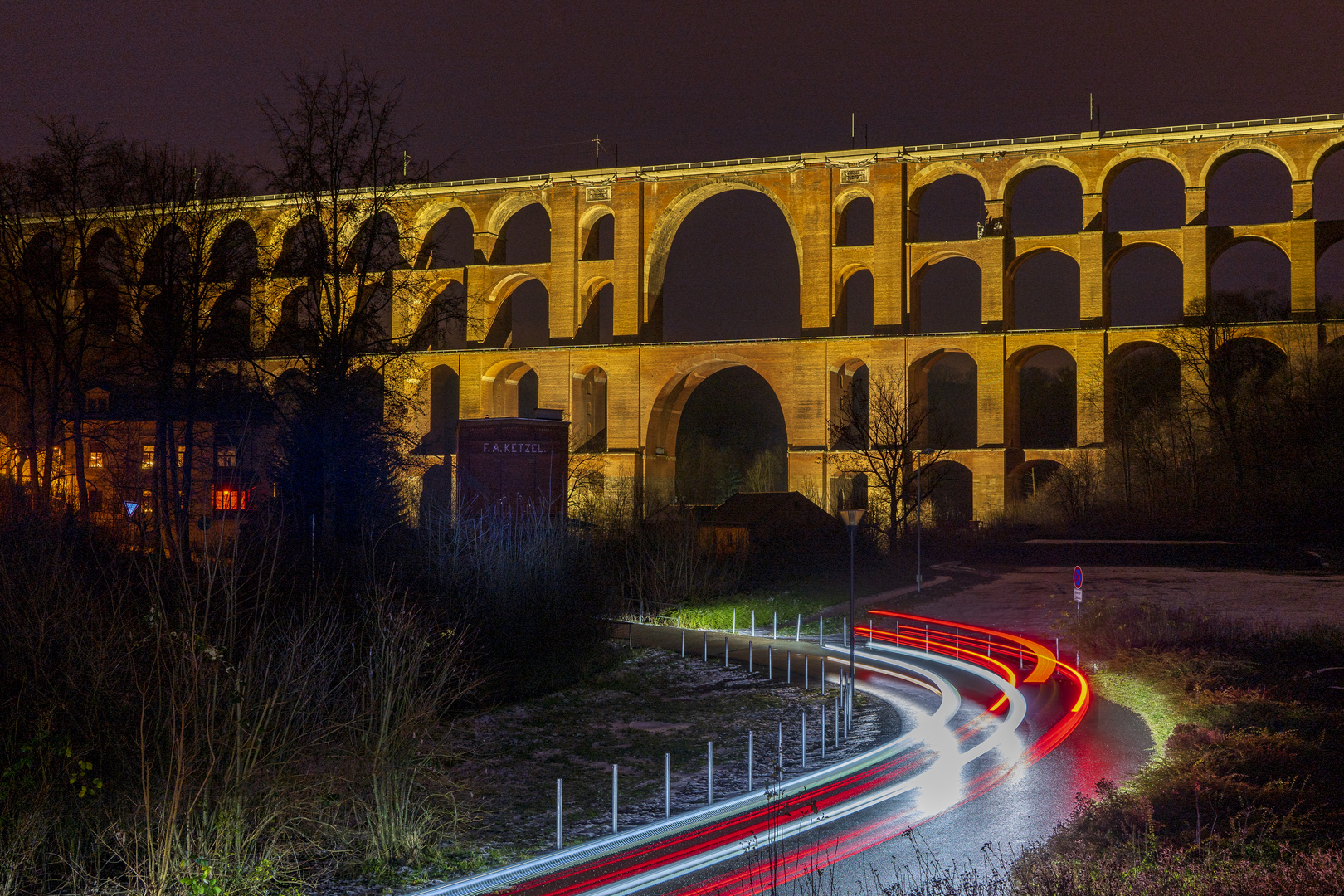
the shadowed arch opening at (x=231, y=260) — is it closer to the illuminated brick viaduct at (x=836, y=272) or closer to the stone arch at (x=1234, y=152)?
the illuminated brick viaduct at (x=836, y=272)

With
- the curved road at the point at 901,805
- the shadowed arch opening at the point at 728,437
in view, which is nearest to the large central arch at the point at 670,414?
the shadowed arch opening at the point at 728,437

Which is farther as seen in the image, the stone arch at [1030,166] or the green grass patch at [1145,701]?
the stone arch at [1030,166]

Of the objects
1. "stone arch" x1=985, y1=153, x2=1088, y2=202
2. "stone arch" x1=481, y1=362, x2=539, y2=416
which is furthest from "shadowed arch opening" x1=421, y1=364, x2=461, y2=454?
"stone arch" x1=985, y1=153, x2=1088, y2=202

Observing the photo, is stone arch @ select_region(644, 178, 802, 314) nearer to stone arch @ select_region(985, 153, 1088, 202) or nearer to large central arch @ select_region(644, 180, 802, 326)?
large central arch @ select_region(644, 180, 802, 326)

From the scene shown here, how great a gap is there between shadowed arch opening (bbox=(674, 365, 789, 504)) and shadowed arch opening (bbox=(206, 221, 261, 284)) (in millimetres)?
38016

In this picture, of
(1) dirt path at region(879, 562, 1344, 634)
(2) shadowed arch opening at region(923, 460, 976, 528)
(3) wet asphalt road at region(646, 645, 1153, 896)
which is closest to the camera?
(3) wet asphalt road at region(646, 645, 1153, 896)

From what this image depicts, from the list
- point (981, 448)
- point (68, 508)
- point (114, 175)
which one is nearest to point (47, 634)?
point (68, 508)

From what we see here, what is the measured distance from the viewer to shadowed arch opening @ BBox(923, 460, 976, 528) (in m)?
39.8

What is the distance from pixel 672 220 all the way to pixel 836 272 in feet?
24.5

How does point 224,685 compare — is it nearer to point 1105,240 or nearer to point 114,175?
point 114,175

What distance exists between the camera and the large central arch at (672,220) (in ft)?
154

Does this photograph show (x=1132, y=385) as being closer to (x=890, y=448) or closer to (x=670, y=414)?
(x=670, y=414)

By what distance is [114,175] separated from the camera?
26000 mm

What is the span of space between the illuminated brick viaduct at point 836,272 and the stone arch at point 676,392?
0.10 meters
